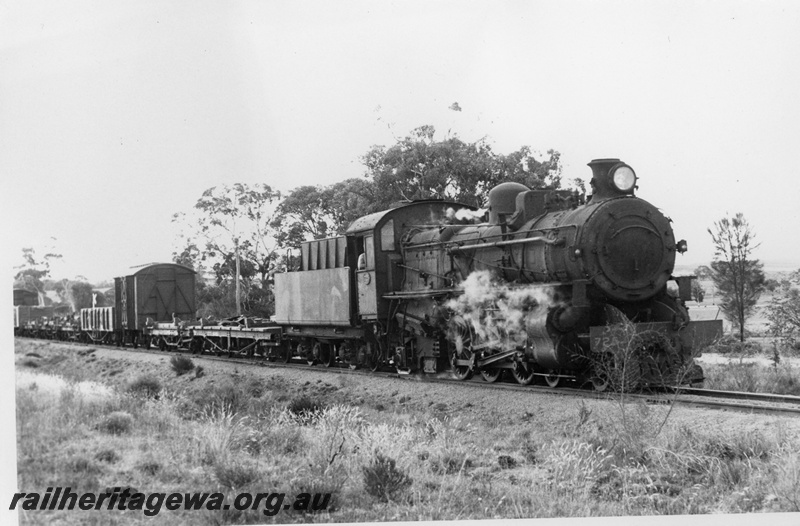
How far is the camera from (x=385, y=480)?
334 inches

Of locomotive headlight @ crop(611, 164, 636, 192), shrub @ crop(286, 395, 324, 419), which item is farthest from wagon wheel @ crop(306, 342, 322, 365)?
locomotive headlight @ crop(611, 164, 636, 192)

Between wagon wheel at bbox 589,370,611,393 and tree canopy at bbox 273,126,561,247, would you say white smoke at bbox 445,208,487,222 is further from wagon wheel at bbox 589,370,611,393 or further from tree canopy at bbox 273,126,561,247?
wagon wheel at bbox 589,370,611,393

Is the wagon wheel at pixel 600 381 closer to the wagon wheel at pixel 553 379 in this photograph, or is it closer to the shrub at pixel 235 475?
the wagon wheel at pixel 553 379

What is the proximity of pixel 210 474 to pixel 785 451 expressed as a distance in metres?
6.53

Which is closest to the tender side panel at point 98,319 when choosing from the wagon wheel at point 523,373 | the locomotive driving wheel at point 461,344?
the locomotive driving wheel at point 461,344

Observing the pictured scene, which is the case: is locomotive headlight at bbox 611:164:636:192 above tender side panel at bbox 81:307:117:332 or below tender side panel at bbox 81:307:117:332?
above

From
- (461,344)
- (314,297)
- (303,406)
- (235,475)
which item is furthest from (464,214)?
(235,475)

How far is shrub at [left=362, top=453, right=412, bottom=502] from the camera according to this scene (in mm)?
8406

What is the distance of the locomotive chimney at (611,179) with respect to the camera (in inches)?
473

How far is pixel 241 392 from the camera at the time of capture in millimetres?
14594

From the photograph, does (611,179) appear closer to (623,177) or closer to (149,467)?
(623,177)

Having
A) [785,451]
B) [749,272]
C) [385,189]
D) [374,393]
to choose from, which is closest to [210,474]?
[374,393]

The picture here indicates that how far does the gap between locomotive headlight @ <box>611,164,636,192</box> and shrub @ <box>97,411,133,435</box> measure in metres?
8.26

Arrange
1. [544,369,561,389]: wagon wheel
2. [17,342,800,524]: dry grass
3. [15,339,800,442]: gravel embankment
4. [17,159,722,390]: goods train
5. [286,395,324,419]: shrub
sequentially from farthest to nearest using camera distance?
[544,369,561,389]: wagon wheel < [286,395,324,419]: shrub < [17,159,722,390]: goods train < [15,339,800,442]: gravel embankment < [17,342,800,524]: dry grass
